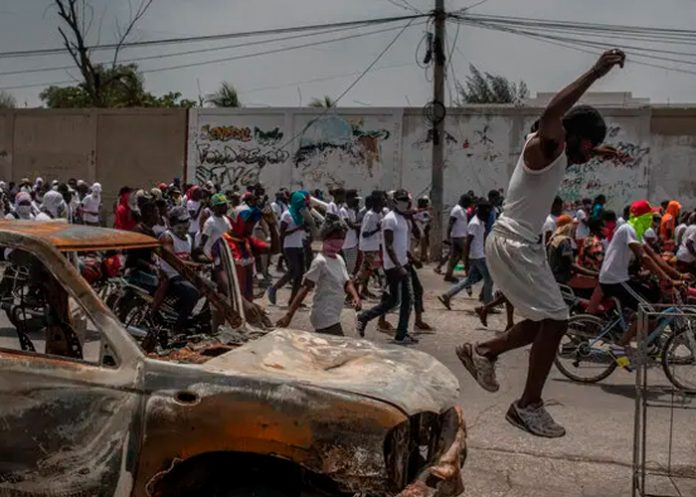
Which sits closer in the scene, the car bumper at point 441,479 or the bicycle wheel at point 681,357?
the car bumper at point 441,479

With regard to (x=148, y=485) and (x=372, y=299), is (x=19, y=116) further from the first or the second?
(x=148, y=485)

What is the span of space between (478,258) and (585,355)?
13.1 ft

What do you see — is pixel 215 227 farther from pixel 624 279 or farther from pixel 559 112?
pixel 559 112

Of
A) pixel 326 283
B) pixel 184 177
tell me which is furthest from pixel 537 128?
pixel 184 177

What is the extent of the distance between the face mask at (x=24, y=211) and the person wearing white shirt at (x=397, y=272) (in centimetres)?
744

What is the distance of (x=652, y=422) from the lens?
7.46 metres

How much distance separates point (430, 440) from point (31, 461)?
5.98 ft

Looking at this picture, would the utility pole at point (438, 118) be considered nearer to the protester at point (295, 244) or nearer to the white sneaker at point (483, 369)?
the protester at point (295, 244)

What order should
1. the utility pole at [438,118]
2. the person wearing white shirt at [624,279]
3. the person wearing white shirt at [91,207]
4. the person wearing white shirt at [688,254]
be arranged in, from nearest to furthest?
the person wearing white shirt at [624,279]
the person wearing white shirt at [688,254]
the person wearing white shirt at [91,207]
the utility pole at [438,118]

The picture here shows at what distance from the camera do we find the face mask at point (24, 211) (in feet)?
49.7

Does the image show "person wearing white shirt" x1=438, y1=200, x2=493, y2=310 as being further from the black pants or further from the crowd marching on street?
the black pants

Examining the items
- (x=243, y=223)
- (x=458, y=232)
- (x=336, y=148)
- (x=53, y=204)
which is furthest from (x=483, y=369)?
(x=336, y=148)

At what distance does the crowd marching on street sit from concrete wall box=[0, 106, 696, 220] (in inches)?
172

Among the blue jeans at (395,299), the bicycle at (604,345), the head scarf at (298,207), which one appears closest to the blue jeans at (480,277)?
the blue jeans at (395,299)
